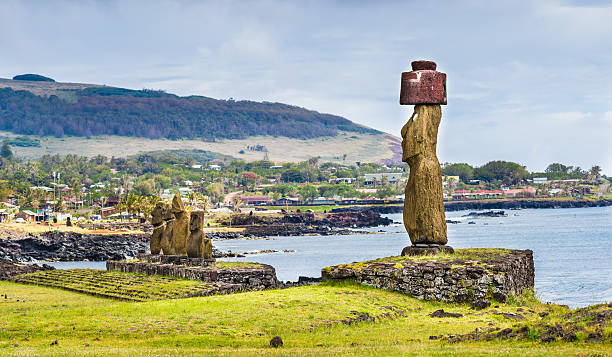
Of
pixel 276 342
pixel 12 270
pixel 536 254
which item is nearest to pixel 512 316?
pixel 276 342

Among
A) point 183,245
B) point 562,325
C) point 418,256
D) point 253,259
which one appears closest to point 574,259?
point 253,259

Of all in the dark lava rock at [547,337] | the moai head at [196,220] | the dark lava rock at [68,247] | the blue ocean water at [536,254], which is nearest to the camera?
the dark lava rock at [547,337]

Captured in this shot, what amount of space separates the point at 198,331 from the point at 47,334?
395 centimetres

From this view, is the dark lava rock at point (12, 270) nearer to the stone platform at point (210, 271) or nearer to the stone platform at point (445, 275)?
the stone platform at point (210, 271)

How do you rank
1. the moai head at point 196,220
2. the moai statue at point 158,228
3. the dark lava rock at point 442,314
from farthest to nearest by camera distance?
the moai statue at point 158,228, the moai head at point 196,220, the dark lava rock at point 442,314

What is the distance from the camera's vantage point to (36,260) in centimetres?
7900

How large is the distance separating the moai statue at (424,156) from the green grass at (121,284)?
8040mm

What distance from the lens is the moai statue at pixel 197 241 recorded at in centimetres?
3816

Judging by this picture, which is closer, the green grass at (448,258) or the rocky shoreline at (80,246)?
the green grass at (448,258)

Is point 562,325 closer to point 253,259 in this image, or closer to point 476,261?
point 476,261

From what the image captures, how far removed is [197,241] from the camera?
38250mm

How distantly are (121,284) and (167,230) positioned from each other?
913 cm

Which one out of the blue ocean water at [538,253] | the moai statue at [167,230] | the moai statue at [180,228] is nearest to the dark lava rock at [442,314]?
the blue ocean water at [538,253]

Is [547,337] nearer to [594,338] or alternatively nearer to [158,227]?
[594,338]
